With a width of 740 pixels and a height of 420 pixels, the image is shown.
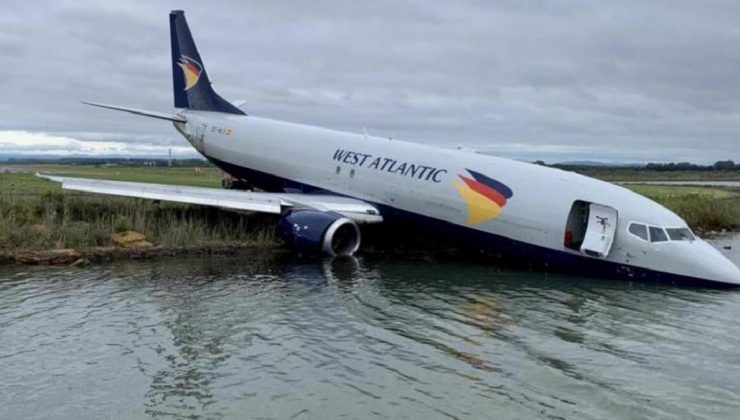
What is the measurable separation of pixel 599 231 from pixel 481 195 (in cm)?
344

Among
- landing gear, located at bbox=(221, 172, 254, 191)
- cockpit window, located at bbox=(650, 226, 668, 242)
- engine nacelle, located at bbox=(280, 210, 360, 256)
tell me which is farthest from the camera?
landing gear, located at bbox=(221, 172, 254, 191)

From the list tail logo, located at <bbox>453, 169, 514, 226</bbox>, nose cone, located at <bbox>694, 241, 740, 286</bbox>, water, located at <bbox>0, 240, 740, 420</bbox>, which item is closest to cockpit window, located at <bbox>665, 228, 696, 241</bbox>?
nose cone, located at <bbox>694, 241, 740, 286</bbox>

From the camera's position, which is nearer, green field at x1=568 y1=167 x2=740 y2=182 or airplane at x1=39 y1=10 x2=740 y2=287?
airplane at x1=39 y1=10 x2=740 y2=287

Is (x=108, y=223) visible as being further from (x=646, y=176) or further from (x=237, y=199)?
(x=646, y=176)

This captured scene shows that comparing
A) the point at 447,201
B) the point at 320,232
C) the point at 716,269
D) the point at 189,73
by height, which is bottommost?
the point at 320,232

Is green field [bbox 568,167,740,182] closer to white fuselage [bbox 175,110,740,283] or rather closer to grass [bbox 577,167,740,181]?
grass [bbox 577,167,740,181]

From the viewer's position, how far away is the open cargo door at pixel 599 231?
57.6 ft

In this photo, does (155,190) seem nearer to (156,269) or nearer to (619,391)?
(156,269)

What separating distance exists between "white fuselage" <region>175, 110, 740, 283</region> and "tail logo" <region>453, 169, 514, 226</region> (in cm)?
13

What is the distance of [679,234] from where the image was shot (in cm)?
1752

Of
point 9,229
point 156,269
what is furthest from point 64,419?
point 9,229

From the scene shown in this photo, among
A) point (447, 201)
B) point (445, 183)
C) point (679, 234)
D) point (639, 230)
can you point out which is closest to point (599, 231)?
point (639, 230)

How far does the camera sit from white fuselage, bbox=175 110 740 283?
17.4m

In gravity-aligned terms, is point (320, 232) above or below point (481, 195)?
below
